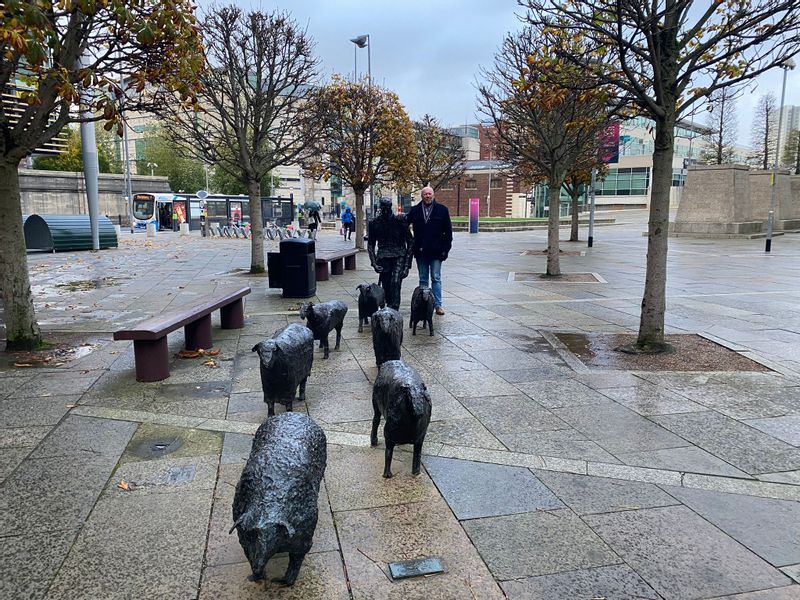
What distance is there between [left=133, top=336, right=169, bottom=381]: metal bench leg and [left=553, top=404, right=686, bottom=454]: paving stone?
3983mm

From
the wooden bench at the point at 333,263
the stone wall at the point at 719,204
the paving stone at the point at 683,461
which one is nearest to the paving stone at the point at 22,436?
the paving stone at the point at 683,461

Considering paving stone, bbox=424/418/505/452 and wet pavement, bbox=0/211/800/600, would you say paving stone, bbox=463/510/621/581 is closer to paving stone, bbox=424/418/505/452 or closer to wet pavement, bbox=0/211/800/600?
wet pavement, bbox=0/211/800/600

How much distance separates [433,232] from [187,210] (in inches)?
1493

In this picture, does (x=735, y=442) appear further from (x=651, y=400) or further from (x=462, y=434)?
(x=462, y=434)

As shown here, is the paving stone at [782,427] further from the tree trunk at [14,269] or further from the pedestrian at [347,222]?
the pedestrian at [347,222]

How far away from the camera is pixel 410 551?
9.82 ft

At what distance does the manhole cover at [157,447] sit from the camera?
4.18m

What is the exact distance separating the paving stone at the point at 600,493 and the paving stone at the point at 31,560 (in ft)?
9.33

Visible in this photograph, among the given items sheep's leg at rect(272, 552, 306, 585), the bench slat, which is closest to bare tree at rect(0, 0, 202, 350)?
the bench slat

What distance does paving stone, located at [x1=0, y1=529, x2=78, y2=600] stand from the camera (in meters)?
2.69

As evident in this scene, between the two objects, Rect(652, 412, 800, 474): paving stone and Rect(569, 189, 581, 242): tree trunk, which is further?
Rect(569, 189, 581, 242): tree trunk

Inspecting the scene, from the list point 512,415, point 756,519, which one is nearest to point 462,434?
point 512,415

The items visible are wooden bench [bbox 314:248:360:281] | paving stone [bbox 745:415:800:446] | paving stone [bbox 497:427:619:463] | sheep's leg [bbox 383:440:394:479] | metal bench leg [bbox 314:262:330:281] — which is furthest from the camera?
metal bench leg [bbox 314:262:330:281]

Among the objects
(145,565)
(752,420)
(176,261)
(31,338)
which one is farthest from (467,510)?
(176,261)
